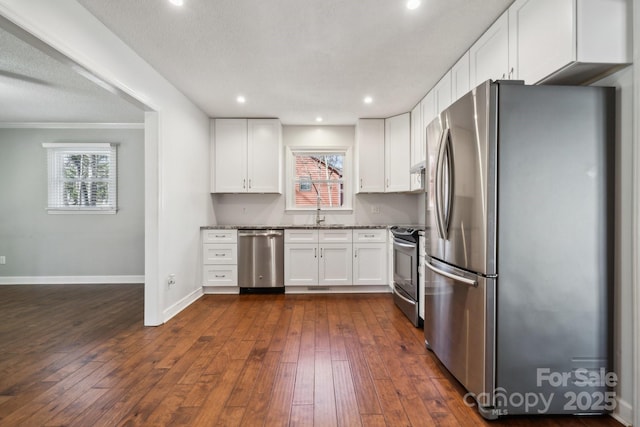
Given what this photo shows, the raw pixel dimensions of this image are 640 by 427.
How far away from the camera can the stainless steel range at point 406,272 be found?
2967 mm

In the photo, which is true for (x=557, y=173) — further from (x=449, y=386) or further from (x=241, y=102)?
(x=241, y=102)

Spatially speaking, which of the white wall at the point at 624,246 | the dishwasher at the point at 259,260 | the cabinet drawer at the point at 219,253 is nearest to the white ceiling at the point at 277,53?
the white wall at the point at 624,246

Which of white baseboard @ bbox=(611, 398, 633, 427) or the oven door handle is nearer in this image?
white baseboard @ bbox=(611, 398, 633, 427)

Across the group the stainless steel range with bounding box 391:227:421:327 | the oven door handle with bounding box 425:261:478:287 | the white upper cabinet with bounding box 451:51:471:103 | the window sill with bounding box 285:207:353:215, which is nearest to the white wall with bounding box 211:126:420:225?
Result: the window sill with bounding box 285:207:353:215

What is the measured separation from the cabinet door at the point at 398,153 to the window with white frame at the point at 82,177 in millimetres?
4282

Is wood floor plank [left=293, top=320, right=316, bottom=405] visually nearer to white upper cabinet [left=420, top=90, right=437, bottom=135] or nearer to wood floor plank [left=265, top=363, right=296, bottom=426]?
wood floor plank [left=265, top=363, right=296, bottom=426]

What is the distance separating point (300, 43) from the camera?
2.39 metres

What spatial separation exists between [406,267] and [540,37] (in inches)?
88.9

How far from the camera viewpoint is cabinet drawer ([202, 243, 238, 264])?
4.08 meters

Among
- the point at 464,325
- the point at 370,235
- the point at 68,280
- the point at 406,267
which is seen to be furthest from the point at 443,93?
the point at 68,280

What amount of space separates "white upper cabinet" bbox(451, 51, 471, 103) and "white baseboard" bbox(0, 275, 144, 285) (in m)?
4.99

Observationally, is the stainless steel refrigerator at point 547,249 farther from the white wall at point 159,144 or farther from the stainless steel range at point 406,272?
the white wall at point 159,144

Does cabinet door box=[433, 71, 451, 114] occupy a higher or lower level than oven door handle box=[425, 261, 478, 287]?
higher

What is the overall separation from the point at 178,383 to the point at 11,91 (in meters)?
4.02
